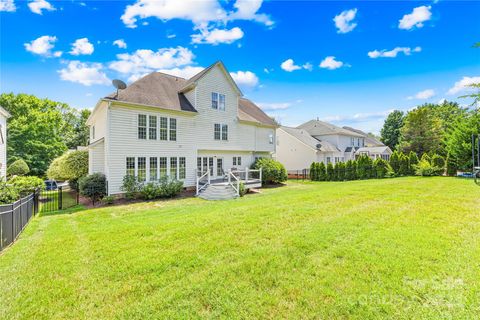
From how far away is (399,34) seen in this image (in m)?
15.1

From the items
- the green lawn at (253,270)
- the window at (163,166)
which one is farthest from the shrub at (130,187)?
the green lawn at (253,270)

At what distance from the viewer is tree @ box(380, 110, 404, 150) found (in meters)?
49.4

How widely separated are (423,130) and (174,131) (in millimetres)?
37629

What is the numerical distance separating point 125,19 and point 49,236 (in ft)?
40.1

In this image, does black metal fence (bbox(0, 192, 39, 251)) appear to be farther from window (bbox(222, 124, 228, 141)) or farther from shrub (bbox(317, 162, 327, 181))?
shrub (bbox(317, 162, 327, 181))

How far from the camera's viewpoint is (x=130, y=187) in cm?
1366

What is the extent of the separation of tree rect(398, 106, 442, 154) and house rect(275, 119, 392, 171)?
14.5 ft

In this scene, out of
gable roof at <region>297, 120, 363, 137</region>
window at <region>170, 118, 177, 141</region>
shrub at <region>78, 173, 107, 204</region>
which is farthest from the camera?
gable roof at <region>297, 120, 363, 137</region>

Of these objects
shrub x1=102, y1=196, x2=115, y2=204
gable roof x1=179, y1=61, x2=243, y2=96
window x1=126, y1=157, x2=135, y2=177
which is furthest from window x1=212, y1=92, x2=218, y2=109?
shrub x1=102, y1=196, x2=115, y2=204

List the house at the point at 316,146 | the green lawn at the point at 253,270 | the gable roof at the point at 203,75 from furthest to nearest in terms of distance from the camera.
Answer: the house at the point at 316,146
the gable roof at the point at 203,75
the green lawn at the point at 253,270

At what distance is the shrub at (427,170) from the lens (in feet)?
74.4

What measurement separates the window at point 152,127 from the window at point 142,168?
155 cm

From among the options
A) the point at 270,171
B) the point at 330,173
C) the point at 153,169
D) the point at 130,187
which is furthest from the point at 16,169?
the point at 330,173

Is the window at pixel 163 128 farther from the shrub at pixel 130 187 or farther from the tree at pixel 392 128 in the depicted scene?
the tree at pixel 392 128
